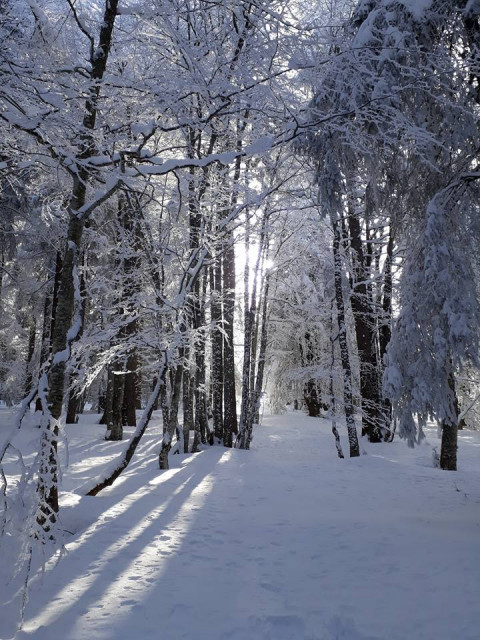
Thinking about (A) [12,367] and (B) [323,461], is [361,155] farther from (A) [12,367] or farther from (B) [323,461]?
(A) [12,367]

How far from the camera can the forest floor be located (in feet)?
10.5

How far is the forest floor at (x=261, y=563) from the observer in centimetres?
321

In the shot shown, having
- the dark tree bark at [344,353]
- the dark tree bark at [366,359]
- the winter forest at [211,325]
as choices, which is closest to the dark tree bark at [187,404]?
the winter forest at [211,325]

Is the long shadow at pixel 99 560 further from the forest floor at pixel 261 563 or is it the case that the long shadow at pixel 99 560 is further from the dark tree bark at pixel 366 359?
the dark tree bark at pixel 366 359

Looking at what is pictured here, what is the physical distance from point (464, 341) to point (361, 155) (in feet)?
9.71

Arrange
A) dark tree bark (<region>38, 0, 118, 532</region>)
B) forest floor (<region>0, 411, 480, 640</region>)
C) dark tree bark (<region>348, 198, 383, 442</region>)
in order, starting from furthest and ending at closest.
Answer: dark tree bark (<region>348, 198, 383, 442</region>) < dark tree bark (<region>38, 0, 118, 532</region>) < forest floor (<region>0, 411, 480, 640</region>)

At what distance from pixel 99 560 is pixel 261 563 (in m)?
1.54

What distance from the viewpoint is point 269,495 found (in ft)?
23.4

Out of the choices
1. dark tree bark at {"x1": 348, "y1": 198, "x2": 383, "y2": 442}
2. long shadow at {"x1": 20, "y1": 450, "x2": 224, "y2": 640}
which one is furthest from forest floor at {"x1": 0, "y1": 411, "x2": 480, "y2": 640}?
dark tree bark at {"x1": 348, "y1": 198, "x2": 383, "y2": 442}

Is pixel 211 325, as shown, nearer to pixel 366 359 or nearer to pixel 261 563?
pixel 261 563

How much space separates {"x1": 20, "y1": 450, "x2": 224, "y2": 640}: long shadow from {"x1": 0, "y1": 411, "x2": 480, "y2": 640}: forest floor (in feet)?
0.05

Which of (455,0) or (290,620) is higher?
(455,0)

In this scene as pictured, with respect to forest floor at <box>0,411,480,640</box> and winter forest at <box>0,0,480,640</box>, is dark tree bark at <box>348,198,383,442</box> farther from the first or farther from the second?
forest floor at <box>0,411,480,640</box>

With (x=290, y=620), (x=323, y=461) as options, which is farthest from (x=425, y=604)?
(x=323, y=461)
